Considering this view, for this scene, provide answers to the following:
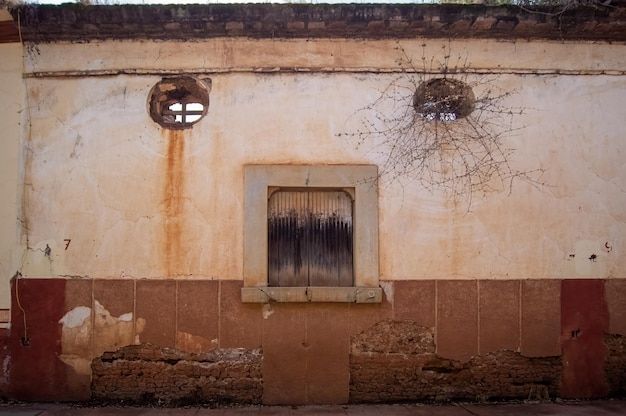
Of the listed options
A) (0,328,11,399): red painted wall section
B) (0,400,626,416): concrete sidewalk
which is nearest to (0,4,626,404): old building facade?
(0,328,11,399): red painted wall section

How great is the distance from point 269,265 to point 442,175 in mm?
2412

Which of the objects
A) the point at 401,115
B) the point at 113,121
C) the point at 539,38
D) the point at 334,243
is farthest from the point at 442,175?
the point at 113,121

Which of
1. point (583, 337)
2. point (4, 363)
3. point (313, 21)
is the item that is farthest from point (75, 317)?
point (583, 337)

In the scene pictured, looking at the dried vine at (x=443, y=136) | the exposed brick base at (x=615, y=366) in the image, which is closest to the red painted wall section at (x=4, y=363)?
the dried vine at (x=443, y=136)

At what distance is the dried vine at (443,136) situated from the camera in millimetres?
6449

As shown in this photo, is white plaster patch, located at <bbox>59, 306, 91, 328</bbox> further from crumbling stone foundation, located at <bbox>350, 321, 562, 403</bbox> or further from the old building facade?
crumbling stone foundation, located at <bbox>350, 321, 562, 403</bbox>

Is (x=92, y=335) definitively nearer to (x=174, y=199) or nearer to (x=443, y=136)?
(x=174, y=199)

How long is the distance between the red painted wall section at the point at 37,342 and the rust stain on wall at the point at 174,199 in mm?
1345

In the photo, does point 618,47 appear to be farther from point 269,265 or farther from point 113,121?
point 113,121

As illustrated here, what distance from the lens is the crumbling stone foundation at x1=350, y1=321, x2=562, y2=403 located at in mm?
6250

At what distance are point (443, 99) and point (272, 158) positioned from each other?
232cm

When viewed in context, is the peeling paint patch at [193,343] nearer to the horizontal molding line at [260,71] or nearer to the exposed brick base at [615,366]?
the horizontal molding line at [260,71]

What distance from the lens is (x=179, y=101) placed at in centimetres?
673

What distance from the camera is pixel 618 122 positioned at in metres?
6.61
